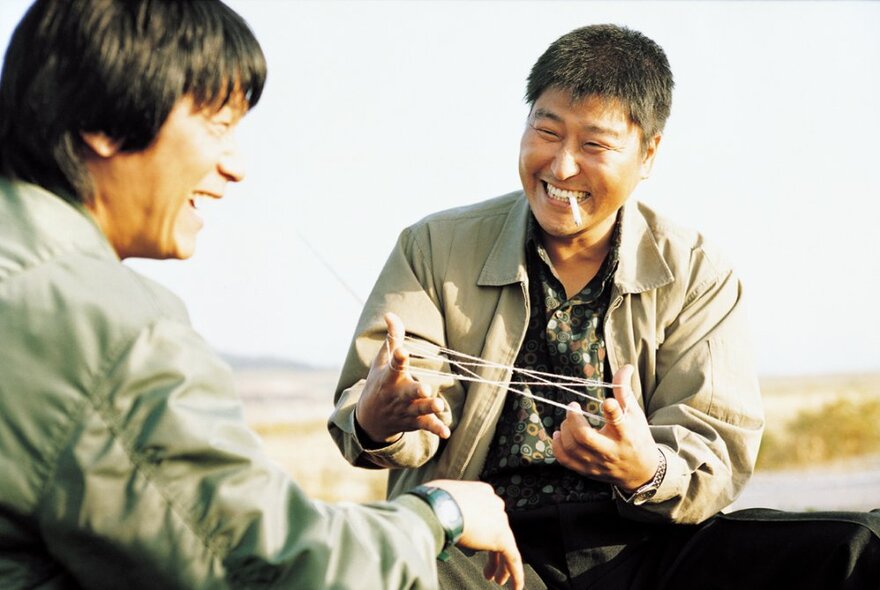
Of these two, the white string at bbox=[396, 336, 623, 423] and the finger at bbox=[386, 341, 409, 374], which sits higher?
the finger at bbox=[386, 341, 409, 374]

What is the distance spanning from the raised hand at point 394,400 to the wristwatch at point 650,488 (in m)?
0.51

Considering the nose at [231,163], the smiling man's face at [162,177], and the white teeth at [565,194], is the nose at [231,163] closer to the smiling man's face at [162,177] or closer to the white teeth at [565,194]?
the smiling man's face at [162,177]

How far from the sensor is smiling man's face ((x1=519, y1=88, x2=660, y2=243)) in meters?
3.42

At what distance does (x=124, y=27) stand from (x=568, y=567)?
185 cm

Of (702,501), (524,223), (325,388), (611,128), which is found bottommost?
(325,388)

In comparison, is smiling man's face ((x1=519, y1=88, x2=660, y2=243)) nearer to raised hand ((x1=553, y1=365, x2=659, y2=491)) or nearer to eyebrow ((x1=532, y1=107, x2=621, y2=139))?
eyebrow ((x1=532, y1=107, x2=621, y2=139))

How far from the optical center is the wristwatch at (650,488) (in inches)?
120

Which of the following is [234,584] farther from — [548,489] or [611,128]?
[611,128]

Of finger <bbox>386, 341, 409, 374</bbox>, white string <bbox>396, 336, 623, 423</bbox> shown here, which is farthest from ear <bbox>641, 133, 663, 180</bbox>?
finger <bbox>386, 341, 409, 374</bbox>

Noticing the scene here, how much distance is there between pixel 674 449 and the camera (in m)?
3.21

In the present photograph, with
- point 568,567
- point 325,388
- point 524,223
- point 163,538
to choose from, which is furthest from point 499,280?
point 325,388

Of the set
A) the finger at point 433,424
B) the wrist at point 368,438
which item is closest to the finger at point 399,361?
the finger at point 433,424

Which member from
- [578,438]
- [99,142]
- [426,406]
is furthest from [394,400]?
[99,142]

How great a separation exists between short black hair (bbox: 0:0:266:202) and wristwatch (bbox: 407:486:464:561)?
0.79 m
